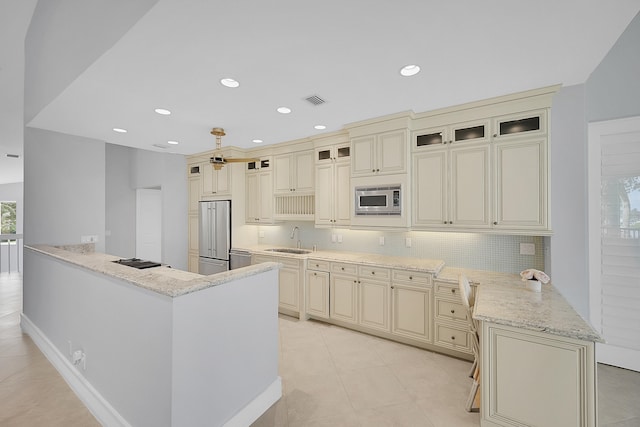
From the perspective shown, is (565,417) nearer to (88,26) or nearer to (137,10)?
(137,10)

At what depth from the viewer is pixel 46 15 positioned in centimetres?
293

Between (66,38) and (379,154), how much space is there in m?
3.21

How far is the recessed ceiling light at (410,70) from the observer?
213 cm

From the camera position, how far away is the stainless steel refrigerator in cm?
473

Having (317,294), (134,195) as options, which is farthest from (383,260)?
(134,195)

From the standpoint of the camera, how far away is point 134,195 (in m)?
6.23

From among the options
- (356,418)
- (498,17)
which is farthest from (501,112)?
(356,418)

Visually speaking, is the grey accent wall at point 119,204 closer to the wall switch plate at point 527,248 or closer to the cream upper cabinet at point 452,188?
the cream upper cabinet at point 452,188

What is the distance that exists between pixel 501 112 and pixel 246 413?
3.41 metres

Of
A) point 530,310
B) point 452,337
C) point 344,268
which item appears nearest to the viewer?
point 530,310

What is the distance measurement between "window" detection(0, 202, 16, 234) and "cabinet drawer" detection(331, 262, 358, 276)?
12075 mm

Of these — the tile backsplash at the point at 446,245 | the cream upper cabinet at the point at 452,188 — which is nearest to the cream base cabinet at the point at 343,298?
the tile backsplash at the point at 446,245

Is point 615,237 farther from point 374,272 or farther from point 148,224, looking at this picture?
point 148,224

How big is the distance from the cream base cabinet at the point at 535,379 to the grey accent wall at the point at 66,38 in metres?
2.88
